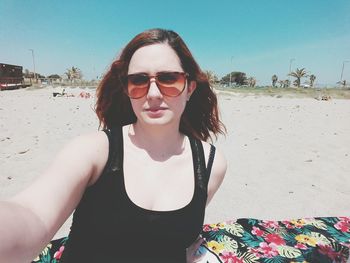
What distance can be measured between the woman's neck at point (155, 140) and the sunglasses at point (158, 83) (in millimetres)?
188

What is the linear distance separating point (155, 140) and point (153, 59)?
0.46m

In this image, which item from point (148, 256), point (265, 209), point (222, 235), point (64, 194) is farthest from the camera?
point (265, 209)

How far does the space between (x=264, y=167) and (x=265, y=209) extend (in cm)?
178

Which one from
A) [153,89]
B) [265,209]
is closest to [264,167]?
[265,209]

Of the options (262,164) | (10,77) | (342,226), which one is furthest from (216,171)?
(10,77)

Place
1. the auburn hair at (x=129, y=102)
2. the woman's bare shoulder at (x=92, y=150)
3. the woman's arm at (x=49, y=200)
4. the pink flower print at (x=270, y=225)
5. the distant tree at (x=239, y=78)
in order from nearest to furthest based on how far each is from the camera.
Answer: the woman's arm at (x=49, y=200) → the woman's bare shoulder at (x=92, y=150) → the auburn hair at (x=129, y=102) → the pink flower print at (x=270, y=225) → the distant tree at (x=239, y=78)

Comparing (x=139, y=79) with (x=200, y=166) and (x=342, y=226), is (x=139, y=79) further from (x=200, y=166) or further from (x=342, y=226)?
(x=342, y=226)

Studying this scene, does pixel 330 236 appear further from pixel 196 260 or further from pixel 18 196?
pixel 18 196

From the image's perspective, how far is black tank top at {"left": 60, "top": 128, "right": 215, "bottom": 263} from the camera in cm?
128

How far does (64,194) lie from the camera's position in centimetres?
118

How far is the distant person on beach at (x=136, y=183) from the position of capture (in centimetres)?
113

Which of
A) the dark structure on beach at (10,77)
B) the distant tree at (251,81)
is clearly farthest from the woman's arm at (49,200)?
the distant tree at (251,81)

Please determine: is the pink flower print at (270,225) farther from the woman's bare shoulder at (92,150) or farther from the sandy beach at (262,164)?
the woman's bare shoulder at (92,150)

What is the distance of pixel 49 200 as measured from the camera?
113 cm
